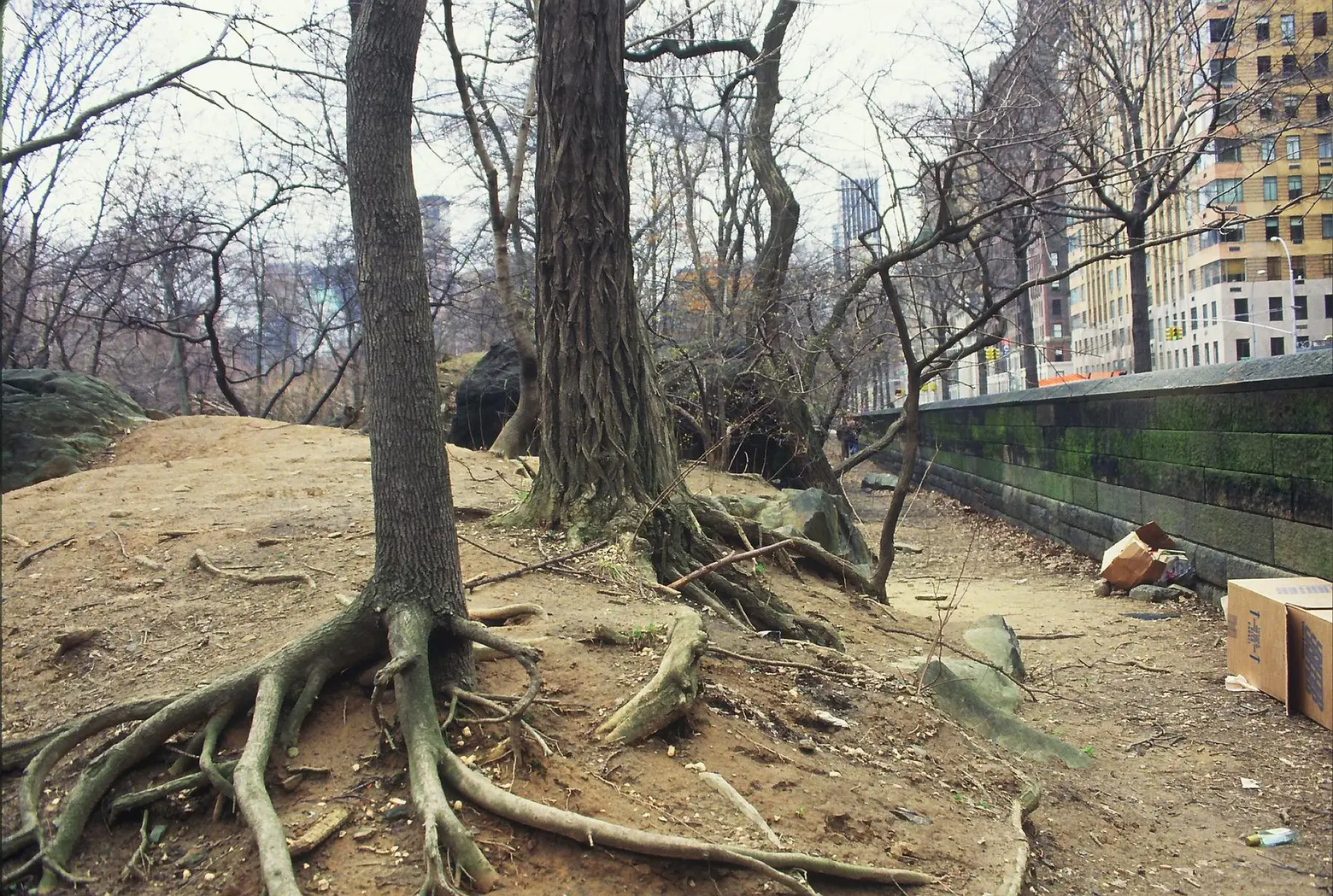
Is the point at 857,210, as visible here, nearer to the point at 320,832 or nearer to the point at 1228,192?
the point at 1228,192

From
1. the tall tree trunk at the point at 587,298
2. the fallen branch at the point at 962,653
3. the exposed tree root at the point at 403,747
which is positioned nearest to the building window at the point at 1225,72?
the fallen branch at the point at 962,653

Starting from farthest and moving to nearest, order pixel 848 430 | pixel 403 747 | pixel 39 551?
pixel 848 430 → pixel 39 551 → pixel 403 747

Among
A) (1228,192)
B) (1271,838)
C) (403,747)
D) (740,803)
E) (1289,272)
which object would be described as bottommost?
(1271,838)

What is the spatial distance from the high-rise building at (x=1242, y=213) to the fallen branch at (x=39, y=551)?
23.5ft

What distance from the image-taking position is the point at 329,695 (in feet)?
11.1

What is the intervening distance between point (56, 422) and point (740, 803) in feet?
Answer: 34.3

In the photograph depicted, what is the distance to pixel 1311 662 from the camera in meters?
5.06

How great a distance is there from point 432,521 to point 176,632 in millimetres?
1662

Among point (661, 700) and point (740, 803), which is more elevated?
point (661, 700)

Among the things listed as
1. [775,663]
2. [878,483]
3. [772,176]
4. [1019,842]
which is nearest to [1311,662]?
[1019,842]

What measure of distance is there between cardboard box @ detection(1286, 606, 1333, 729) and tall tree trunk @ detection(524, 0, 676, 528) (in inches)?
140

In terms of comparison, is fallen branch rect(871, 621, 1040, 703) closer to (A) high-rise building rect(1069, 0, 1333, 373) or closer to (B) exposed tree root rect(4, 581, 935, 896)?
(B) exposed tree root rect(4, 581, 935, 896)

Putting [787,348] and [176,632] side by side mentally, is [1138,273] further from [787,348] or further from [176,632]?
[176,632]

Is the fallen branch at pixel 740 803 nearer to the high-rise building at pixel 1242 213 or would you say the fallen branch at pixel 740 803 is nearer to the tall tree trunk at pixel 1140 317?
the high-rise building at pixel 1242 213
